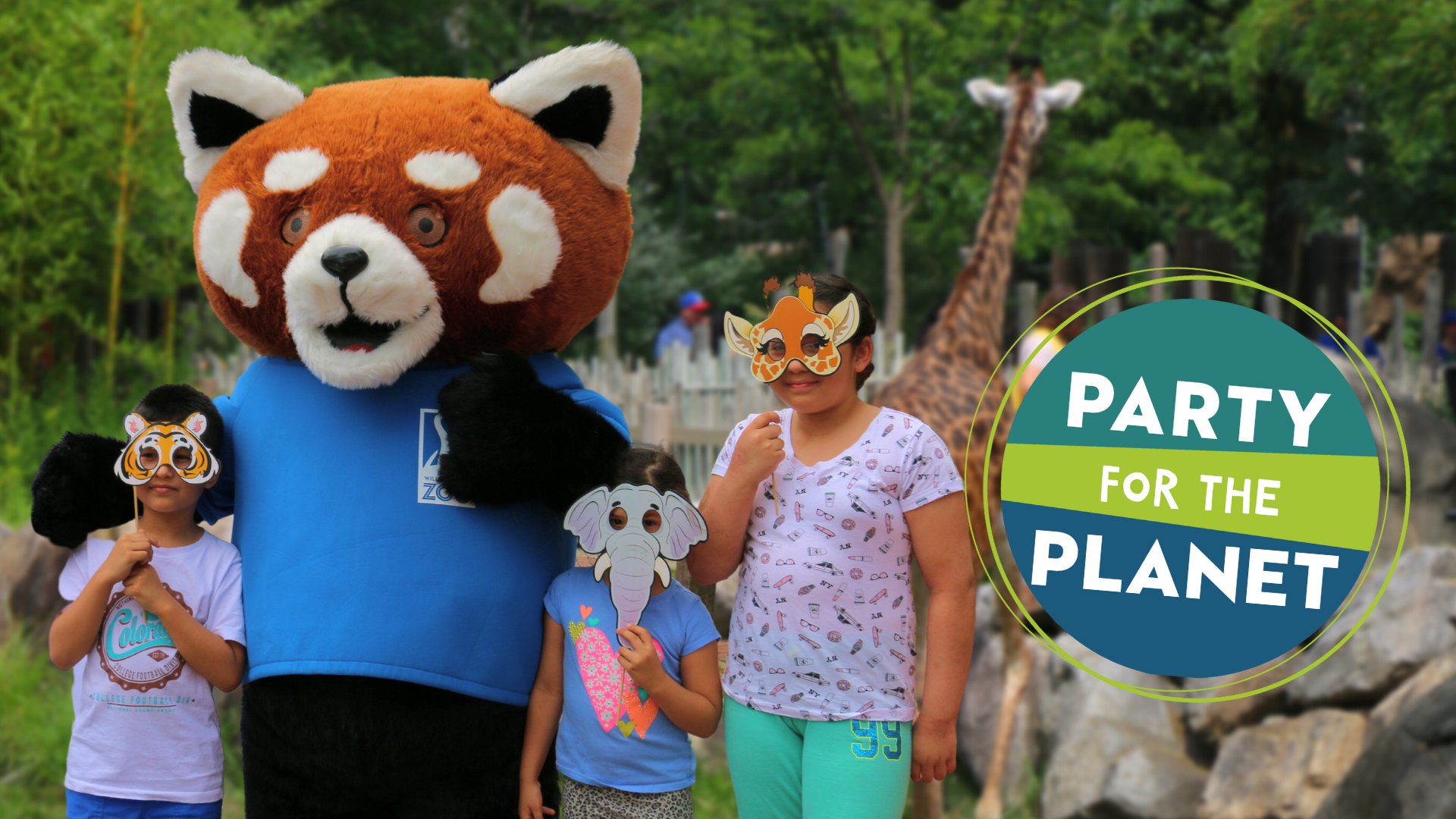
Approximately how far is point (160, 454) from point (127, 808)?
69 cm

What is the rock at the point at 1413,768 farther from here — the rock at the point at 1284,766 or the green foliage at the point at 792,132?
the green foliage at the point at 792,132

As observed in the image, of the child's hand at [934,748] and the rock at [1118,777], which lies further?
the rock at [1118,777]

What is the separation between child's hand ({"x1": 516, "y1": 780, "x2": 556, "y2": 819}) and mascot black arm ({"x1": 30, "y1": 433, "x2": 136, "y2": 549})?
3.16 feet

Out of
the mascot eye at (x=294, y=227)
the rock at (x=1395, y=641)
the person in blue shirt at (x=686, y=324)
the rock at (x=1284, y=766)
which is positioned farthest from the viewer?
the person in blue shirt at (x=686, y=324)

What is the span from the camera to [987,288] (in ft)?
18.2

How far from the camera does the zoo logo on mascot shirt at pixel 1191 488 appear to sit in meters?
2.60

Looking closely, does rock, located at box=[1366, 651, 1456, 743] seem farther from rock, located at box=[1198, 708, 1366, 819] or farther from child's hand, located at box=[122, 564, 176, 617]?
child's hand, located at box=[122, 564, 176, 617]

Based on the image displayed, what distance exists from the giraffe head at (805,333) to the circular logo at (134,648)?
122 cm

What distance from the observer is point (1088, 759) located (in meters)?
5.87

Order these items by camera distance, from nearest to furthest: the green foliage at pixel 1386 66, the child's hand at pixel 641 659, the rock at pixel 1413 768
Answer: the child's hand at pixel 641 659 → the rock at pixel 1413 768 → the green foliage at pixel 1386 66

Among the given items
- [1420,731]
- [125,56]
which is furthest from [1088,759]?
[125,56]

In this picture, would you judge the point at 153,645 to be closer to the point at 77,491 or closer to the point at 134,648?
the point at 134,648

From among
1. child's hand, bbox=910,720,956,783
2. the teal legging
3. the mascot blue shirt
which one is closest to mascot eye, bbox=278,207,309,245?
the mascot blue shirt

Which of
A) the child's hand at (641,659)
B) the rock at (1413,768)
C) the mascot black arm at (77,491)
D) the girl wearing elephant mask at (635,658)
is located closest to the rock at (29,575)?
the mascot black arm at (77,491)
